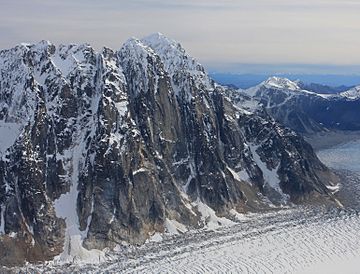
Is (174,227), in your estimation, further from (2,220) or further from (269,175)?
(269,175)

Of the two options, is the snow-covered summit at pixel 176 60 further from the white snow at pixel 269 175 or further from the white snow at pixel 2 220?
the white snow at pixel 2 220

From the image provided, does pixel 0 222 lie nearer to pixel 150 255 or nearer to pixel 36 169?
pixel 36 169

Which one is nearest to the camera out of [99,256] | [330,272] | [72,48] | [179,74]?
[330,272]

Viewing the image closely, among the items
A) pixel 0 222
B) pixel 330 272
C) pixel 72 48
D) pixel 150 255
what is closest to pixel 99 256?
pixel 150 255

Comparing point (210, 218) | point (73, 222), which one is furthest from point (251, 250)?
point (73, 222)

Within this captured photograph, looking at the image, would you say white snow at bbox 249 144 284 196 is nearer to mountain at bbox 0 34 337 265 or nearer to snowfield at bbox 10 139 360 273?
mountain at bbox 0 34 337 265
